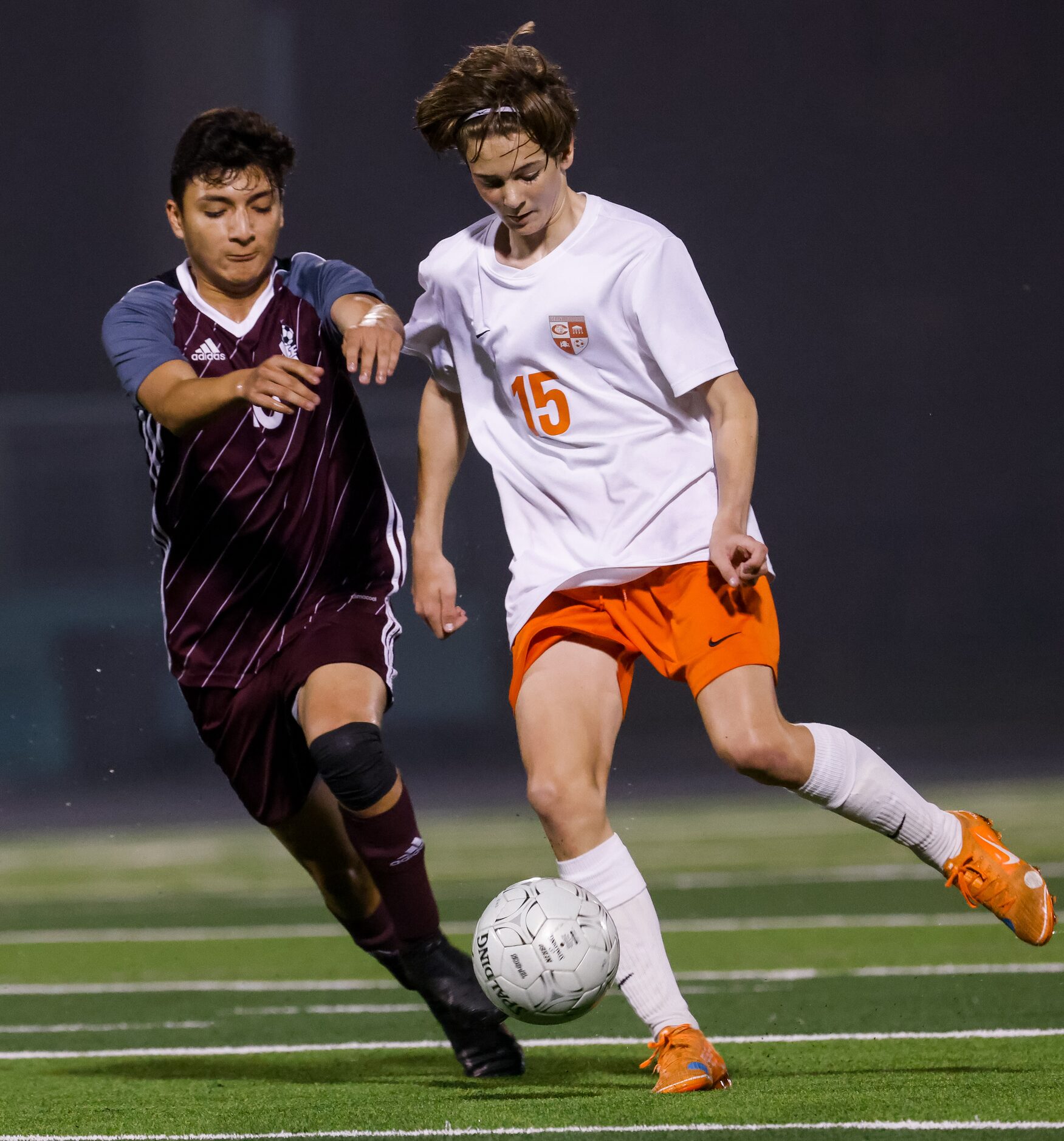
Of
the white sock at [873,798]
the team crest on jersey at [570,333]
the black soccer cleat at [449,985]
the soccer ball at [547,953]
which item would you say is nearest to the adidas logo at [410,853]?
the black soccer cleat at [449,985]

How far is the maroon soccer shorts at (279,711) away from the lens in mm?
3850

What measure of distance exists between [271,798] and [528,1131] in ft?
4.36

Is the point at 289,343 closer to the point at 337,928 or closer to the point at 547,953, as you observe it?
the point at 547,953

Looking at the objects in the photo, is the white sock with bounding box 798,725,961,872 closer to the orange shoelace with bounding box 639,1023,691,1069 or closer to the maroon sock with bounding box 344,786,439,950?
the orange shoelace with bounding box 639,1023,691,1069

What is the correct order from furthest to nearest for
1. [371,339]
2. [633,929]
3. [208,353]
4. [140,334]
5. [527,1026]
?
[527,1026], [208,353], [140,334], [371,339], [633,929]

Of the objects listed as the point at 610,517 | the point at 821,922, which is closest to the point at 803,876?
the point at 821,922

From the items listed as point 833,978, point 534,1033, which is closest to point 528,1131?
point 534,1033

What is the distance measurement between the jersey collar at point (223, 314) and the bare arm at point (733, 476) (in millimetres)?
1119

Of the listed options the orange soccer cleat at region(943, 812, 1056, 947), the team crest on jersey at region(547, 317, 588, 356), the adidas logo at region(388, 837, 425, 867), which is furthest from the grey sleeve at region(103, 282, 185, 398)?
the orange soccer cleat at region(943, 812, 1056, 947)

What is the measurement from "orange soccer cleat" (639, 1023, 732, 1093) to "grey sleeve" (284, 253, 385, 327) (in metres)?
1.68

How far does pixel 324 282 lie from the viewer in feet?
13.2

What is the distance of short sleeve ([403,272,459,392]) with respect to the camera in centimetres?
367

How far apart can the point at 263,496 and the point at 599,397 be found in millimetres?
899

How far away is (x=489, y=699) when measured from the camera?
9.53 metres
